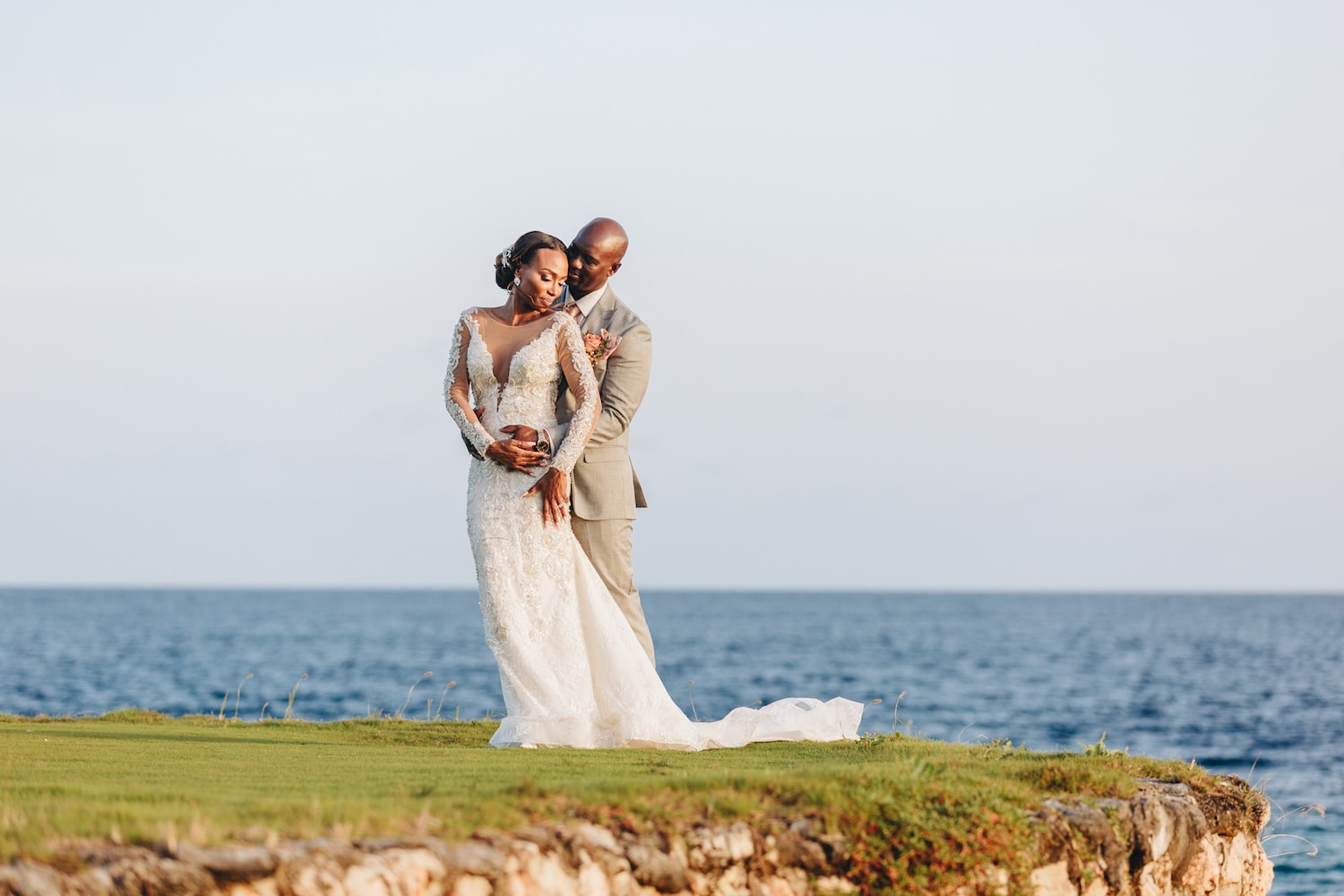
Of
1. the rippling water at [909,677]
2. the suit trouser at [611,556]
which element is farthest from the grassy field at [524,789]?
the rippling water at [909,677]

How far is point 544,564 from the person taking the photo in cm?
872

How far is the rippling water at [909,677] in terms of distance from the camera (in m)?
30.8

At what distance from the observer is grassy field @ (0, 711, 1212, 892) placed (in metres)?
4.92

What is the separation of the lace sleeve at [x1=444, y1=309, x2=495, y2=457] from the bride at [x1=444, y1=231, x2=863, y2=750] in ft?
0.04

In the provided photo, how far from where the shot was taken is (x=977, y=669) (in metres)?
58.8

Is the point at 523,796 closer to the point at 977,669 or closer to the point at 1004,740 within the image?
the point at 1004,740

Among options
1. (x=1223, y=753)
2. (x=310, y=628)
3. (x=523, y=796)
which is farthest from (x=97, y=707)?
(x=310, y=628)

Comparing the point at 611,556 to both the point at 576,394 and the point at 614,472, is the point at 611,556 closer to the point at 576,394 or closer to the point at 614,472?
the point at 614,472

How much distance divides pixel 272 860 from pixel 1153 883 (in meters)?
4.35

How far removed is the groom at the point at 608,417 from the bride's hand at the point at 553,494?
0.87ft

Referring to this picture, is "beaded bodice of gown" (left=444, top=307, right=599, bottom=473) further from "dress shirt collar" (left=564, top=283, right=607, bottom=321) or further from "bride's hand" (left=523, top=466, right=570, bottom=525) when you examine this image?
"dress shirt collar" (left=564, top=283, right=607, bottom=321)

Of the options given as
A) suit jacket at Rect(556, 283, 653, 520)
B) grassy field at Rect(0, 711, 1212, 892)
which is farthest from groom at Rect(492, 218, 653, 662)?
grassy field at Rect(0, 711, 1212, 892)

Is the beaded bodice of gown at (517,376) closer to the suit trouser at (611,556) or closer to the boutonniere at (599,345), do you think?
the boutonniere at (599,345)

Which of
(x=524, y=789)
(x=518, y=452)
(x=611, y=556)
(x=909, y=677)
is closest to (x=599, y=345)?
(x=518, y=452)
